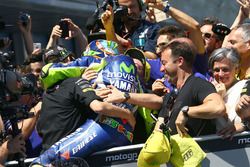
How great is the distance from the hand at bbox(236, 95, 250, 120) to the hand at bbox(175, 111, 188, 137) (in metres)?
0.43

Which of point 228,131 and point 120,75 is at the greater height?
point 120,75

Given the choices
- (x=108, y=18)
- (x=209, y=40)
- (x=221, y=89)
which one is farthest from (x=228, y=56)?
(x=108, y=18)

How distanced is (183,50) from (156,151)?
950 millimetres

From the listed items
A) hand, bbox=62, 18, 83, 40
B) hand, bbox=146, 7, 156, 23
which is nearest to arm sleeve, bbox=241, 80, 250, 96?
hand, bbox=146, 7, 156, 23

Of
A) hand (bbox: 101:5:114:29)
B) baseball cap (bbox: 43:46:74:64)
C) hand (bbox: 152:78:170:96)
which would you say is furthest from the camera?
baseball cap (bbox: 43:46:74:64)

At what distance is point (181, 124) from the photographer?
4211mm

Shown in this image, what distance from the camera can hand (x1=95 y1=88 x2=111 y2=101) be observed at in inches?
169

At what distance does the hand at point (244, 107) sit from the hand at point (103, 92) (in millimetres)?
927

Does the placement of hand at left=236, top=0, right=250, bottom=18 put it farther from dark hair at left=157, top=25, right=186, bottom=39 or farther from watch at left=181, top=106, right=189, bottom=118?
watch at left=181, top=106, right=189, bottom=118

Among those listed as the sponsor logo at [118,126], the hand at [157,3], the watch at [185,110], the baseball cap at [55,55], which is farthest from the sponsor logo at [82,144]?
the hand at [157,3]

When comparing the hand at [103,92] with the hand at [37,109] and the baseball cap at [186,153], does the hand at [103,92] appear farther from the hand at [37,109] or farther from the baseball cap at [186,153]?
the hand at [37,109]

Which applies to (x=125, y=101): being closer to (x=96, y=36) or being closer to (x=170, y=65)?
(x=170, y=65)

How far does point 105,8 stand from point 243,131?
2.05m

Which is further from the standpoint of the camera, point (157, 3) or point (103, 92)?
point (157, 3)
